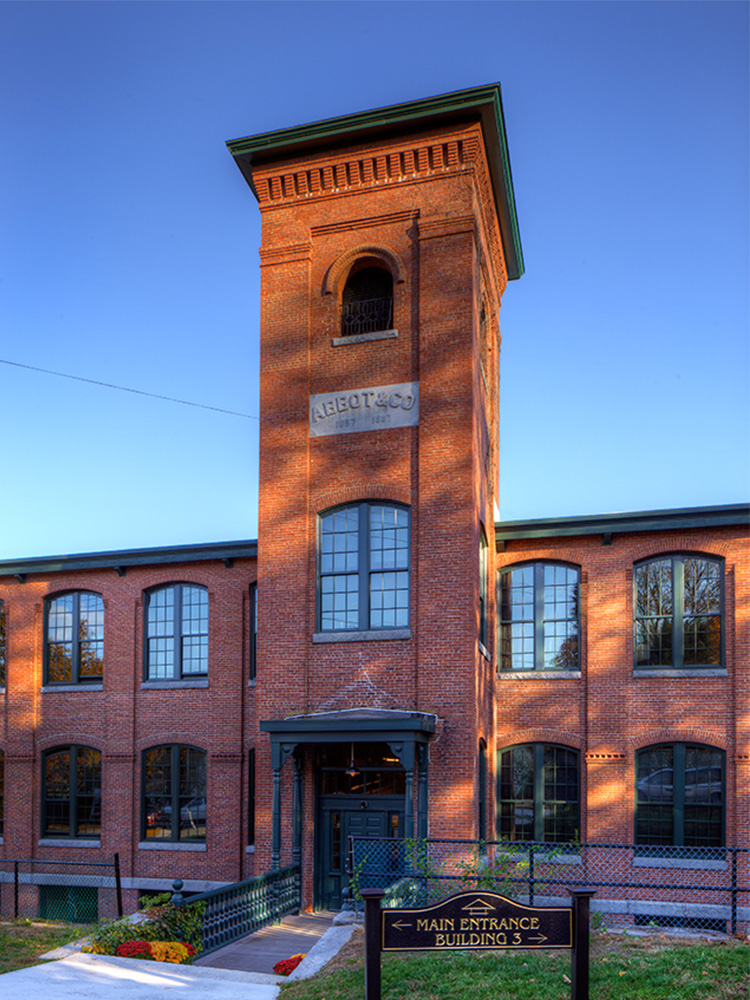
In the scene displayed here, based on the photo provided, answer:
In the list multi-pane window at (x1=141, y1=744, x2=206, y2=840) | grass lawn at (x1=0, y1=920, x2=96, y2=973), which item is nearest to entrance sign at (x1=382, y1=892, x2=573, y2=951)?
grass lawn at (x1=0, y1=920, x2=96, y2=973)

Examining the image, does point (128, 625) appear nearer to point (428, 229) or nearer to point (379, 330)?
point (379, 330)

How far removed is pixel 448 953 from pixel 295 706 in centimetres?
752

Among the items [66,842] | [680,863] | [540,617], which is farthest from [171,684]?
[680,863]

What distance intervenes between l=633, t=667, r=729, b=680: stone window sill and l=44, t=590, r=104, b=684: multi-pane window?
13.2 m

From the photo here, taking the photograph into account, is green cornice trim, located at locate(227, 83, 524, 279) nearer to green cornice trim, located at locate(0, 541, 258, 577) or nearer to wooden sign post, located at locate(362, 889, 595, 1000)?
green cornice trim, located at locate(0, 541, 258, 577)

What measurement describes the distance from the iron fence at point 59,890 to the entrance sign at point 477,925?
15.2 meters

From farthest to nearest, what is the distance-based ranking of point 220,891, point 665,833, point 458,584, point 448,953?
point 665,833
point 458,584
point 220,891
point 448,953

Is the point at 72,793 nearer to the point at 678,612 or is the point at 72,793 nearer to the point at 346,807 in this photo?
the point at 346,807

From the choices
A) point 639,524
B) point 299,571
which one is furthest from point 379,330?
point 639,524

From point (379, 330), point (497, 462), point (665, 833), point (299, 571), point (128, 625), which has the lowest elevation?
point (665, 833)

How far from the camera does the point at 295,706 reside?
19.3 m

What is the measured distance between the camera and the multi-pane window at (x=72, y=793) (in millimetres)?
23875

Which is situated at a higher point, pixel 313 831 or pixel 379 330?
pixel 379 330

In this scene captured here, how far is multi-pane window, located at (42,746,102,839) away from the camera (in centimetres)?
2388
